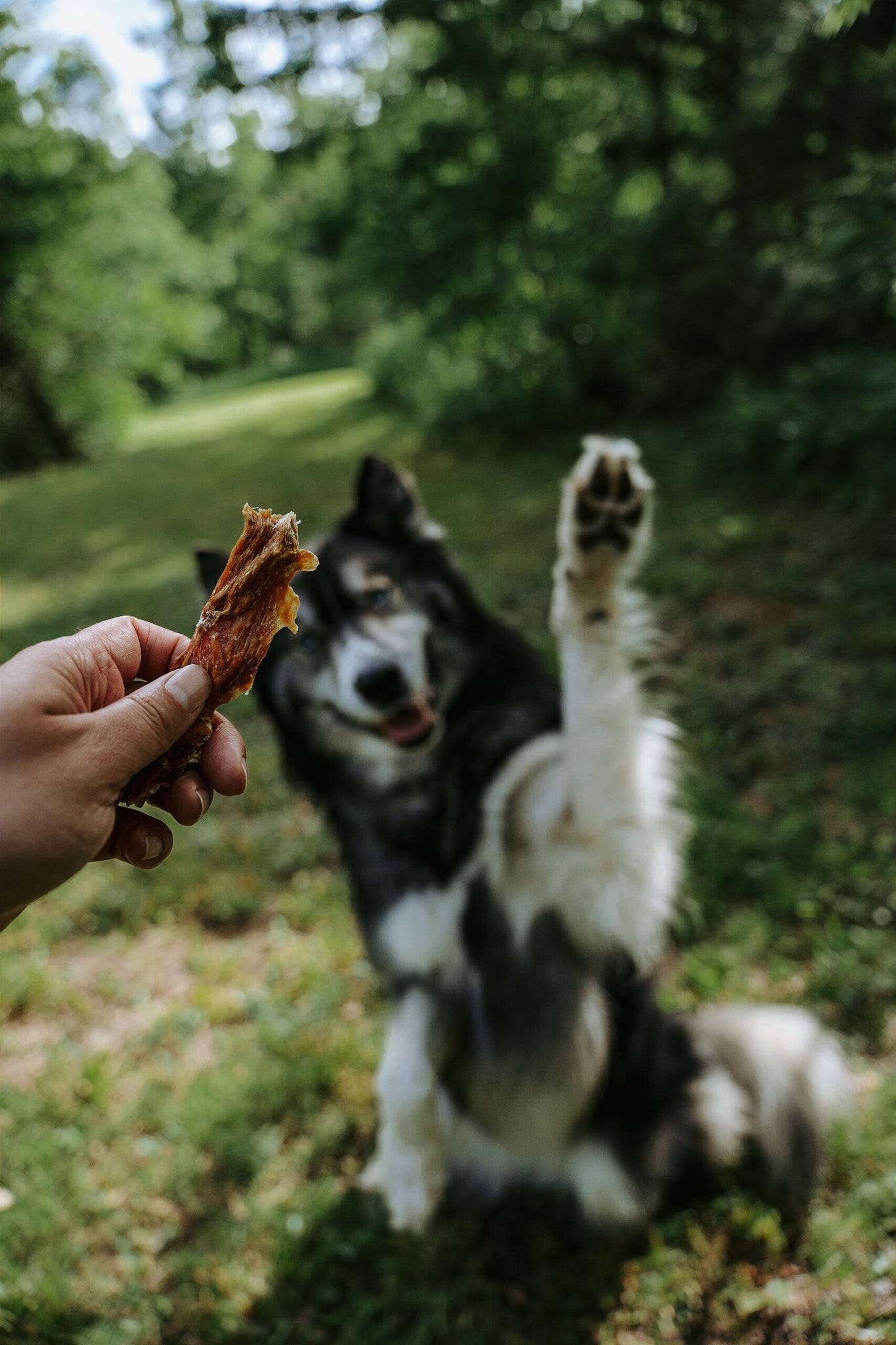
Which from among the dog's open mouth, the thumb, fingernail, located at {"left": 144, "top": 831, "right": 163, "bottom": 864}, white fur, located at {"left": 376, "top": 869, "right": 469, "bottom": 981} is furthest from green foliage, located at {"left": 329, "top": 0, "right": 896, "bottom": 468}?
fingernail, located at {"left": 144, "top": 831, "right": 163, "bottom": 864}

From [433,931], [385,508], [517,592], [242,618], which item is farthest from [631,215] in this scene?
[242,618]

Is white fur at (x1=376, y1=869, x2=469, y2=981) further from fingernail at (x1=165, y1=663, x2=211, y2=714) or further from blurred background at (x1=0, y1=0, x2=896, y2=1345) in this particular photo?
fingernail at (x1=165, y1=663, x2=211, y2=714)

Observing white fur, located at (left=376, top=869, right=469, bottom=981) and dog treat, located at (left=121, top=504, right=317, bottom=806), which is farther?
white fur, located at (left=376, top=869, right=469, bottom=981)

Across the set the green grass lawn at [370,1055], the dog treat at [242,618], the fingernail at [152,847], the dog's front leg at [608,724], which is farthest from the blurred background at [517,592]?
the fingernail at [152,847]

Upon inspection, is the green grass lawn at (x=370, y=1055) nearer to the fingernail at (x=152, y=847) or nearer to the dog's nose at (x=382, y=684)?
the dog's nose at (x=382, y=684)

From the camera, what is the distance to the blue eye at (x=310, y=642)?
2.50m

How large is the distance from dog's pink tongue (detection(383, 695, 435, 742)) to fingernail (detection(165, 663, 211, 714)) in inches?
43.4

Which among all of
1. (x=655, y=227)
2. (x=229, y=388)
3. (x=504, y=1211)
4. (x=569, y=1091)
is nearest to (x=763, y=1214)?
(x=569, y=1091)

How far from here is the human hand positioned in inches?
39.8

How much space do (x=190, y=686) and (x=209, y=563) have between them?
3.61 ft

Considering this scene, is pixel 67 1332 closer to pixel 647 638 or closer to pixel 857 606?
pixel 647 638

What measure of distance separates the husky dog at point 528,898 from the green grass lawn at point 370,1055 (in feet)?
0.58

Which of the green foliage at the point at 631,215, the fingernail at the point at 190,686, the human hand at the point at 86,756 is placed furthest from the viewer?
the green foliage at the point at 631,215

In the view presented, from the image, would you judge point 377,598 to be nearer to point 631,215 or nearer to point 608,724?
point 608,724
